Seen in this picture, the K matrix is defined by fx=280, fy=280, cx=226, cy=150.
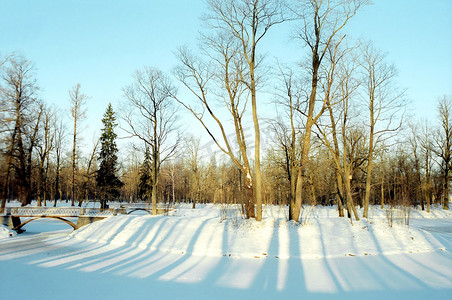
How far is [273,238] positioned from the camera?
1128 centimetres

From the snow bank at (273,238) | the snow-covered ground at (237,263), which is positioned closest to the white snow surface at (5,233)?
the snow-covered ground at (237,263)

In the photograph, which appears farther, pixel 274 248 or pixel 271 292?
pixel 274 248

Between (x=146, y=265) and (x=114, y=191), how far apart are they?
28.8m

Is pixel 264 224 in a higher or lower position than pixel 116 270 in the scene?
higher

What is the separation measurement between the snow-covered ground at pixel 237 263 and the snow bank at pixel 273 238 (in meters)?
0.04

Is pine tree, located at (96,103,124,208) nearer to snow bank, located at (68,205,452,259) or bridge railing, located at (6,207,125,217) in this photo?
bridge railing, located at (6,207,125,217)

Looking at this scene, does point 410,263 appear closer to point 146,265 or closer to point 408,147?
point 146,265

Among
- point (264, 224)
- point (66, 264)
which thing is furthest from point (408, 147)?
point (66, 264)

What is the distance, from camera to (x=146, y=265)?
368 inches

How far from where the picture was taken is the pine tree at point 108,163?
3469cm

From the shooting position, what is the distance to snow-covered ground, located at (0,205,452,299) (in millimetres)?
6875

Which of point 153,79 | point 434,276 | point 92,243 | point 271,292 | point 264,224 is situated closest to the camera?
point 271,292

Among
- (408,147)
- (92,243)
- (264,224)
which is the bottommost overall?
(92,243)

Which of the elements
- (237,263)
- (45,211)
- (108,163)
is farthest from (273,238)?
(108,163)
